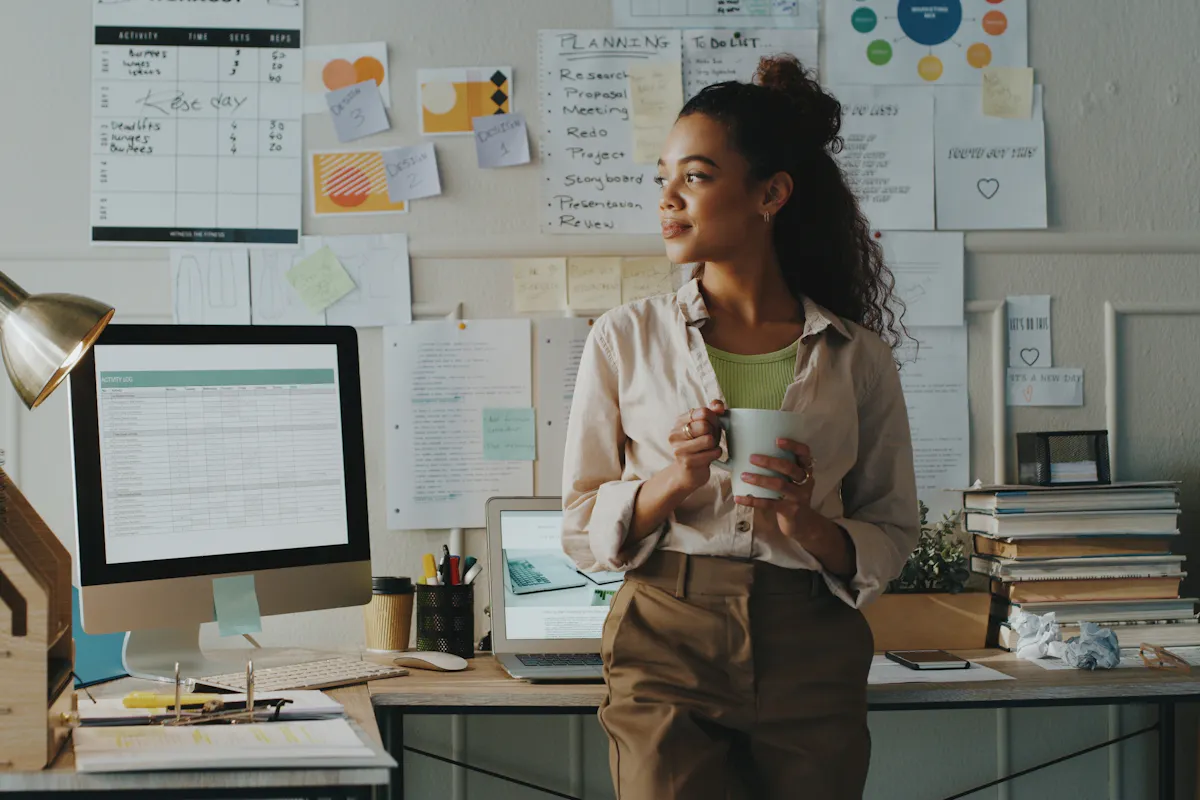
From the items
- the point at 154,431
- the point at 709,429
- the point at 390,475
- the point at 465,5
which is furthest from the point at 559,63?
the point at 709,429

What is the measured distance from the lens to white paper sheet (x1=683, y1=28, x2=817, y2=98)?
2234 mm

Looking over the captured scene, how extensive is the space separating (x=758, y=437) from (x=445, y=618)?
0.94 meters

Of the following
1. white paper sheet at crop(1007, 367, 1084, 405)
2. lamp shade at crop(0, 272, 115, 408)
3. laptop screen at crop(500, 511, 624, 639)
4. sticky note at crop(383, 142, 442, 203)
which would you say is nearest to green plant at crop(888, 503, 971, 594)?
white paper sheet at crop(1007, 367, 1084, 405)

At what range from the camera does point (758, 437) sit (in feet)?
4.04

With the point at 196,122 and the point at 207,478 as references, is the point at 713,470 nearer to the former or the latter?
the point at 207,478

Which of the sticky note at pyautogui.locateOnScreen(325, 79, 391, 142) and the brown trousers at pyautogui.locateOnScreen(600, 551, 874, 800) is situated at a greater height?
the sticky note at pyautogui.locateOnScreen(325, 79, 391, 142)

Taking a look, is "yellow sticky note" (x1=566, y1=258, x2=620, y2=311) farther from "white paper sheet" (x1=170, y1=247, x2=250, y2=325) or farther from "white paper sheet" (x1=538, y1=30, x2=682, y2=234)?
"white paper sheet" (x1=170, y1=247, x2=250, y2=325)

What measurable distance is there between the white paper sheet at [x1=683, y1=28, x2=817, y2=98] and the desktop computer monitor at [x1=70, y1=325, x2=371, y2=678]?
88cm

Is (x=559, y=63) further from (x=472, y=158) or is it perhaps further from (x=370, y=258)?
(x=370, y=258)

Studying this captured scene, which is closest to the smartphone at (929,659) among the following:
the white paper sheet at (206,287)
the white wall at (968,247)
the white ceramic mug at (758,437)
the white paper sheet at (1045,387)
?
the white wall at (968,247)

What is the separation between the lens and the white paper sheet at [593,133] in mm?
2219

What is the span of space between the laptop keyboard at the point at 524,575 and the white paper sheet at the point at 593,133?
643 mm

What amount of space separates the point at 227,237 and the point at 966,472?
1.48 metres

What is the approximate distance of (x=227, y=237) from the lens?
7.11ft
